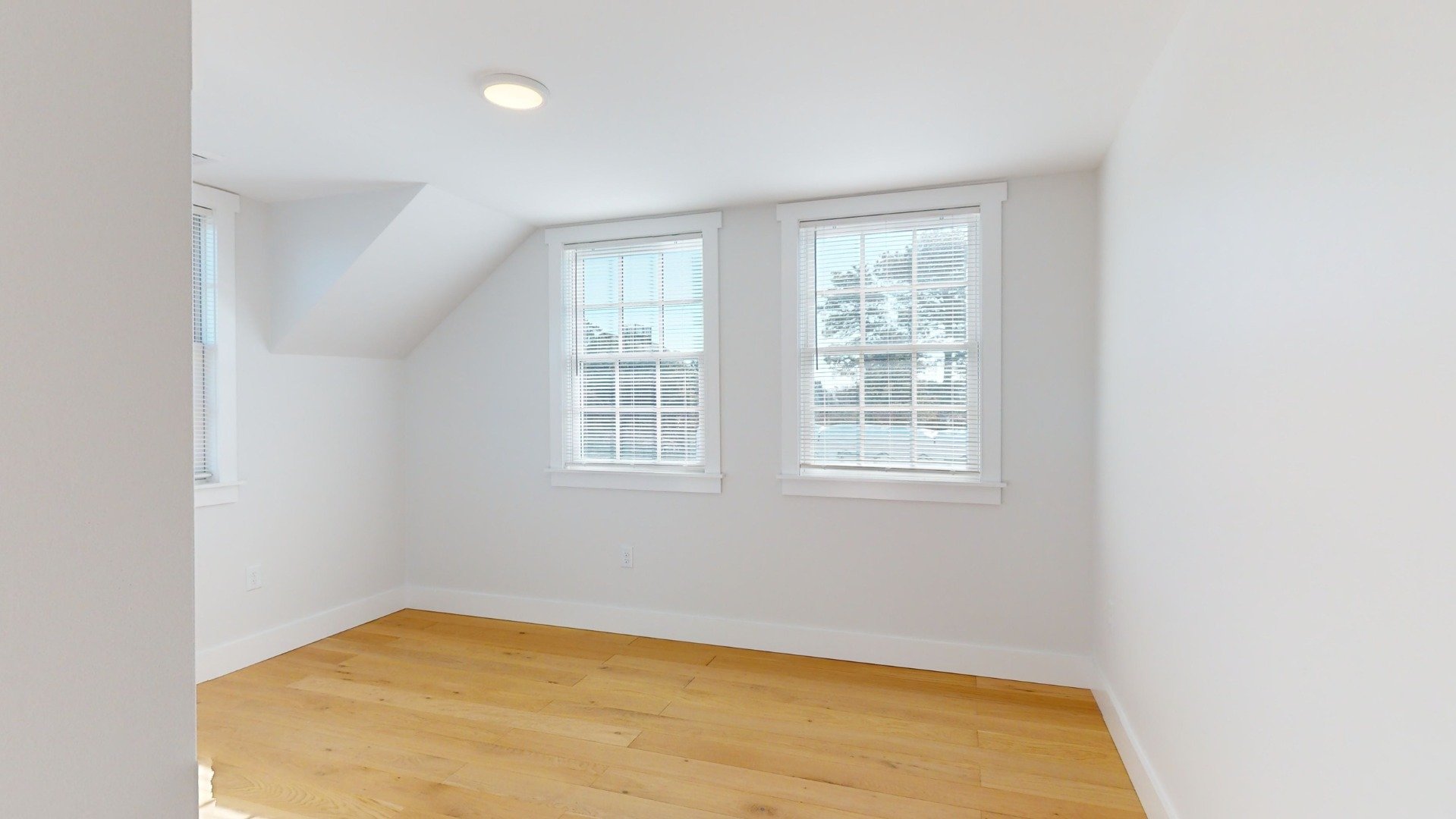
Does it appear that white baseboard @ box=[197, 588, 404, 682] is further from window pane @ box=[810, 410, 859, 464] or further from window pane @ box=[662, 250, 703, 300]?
window pane @ box=[810, 410, 859, 464]

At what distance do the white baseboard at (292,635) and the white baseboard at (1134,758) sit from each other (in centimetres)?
400

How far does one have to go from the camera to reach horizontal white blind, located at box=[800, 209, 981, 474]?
3631 mm

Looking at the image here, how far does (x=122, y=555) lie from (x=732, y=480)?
3.47 meters

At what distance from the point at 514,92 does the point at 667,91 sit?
1.69ft

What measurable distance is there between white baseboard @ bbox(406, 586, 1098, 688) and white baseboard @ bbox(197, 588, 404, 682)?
227mm

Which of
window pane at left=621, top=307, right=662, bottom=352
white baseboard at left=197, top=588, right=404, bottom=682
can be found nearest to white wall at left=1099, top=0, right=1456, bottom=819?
window pane at left=621, top=307, right=662, bottom=352

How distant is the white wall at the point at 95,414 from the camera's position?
1.84 ft

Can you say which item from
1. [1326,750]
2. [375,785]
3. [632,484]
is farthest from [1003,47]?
[375,785]

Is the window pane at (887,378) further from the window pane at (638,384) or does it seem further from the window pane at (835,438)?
the window pane at (638,384)

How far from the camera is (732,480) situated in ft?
13.3

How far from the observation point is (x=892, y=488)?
369cm

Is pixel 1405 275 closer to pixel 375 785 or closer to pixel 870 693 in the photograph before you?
pixel 870 693

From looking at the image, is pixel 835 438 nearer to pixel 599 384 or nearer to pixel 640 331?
pixel 640 331

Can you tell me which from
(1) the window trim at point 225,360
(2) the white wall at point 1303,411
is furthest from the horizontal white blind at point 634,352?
(2) the white wall at point 1303,411
